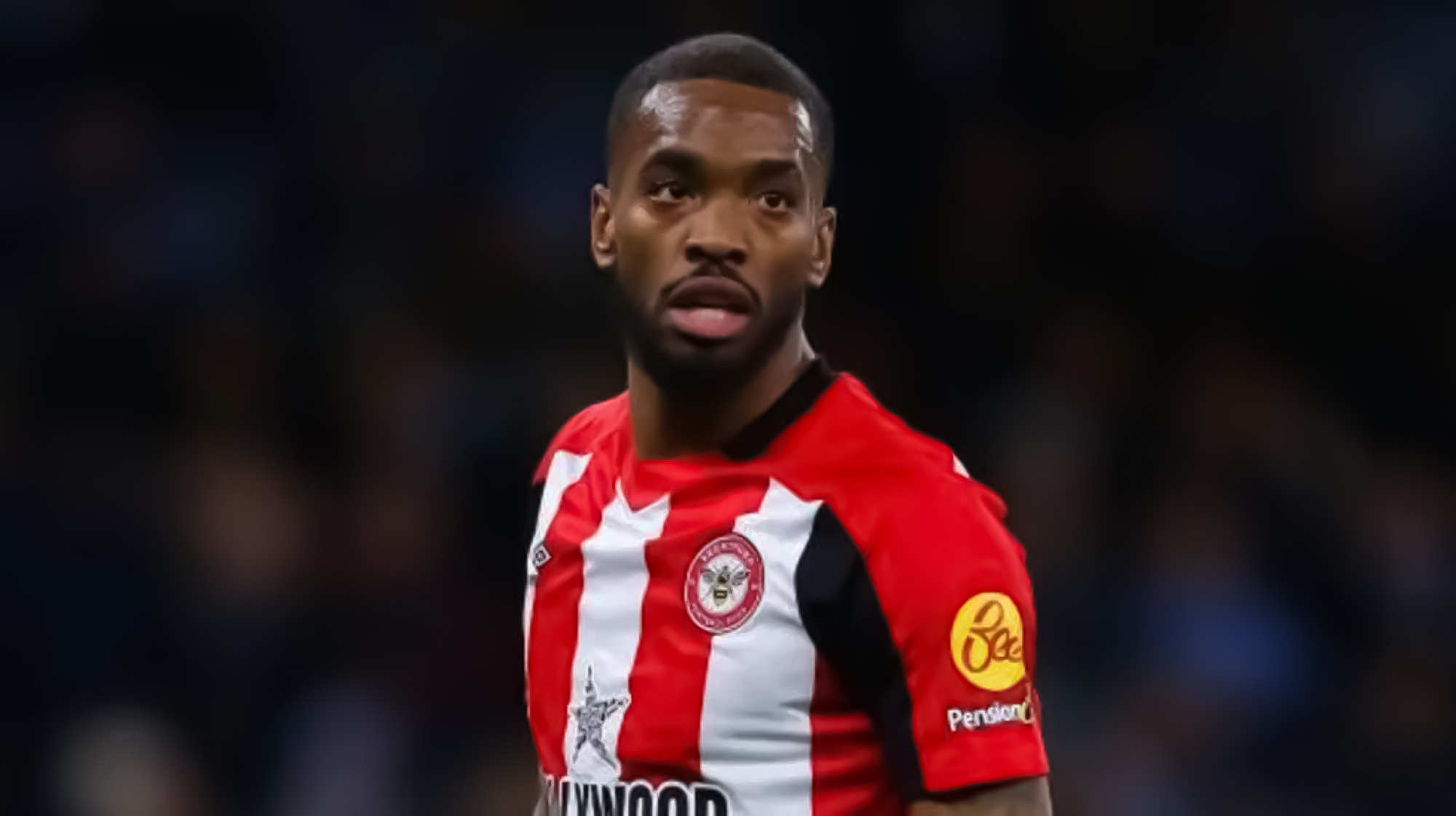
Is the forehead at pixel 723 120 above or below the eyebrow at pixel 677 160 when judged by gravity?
above

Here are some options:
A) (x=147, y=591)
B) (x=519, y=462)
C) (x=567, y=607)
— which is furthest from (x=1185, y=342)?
(x=567, y=607)

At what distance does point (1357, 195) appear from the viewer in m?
5.94

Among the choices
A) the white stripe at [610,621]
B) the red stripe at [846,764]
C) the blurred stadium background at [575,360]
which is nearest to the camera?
the red stripe at [846,764]

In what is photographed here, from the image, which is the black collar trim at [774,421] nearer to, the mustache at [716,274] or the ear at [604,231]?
the mustache at [716,274]

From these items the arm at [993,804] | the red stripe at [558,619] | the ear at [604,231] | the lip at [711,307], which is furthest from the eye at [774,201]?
the arm at [993,804]

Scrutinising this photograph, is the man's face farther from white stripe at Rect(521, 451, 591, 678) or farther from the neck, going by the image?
white stripe at Rect(521, 451, 591, 678)

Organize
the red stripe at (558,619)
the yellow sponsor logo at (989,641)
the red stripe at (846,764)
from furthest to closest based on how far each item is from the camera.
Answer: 1. the red stripe at (558,619)
2. the red stripe at (846,764)
3. the yellow sponsor logo at (989,641)

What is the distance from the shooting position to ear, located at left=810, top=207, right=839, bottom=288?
2486mm

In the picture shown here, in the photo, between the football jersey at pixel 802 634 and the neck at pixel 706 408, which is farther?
the neck at pixel 706 408

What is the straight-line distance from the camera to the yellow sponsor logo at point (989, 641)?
221 centimetres

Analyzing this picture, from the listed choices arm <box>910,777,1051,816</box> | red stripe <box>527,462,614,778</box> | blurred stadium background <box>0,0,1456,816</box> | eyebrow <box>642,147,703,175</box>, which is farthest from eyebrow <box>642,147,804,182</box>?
blurred stadium background <box>0,0,1456,816</box>

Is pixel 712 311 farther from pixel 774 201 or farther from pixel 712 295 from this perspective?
pixel 774 201

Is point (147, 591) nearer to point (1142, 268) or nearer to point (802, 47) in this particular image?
point (802, 47)

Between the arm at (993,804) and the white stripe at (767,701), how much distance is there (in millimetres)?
168
